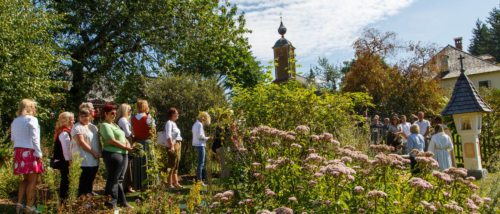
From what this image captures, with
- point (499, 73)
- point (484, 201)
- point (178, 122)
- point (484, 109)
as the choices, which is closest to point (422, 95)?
point (484, 109)

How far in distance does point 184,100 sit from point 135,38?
23.3 feet

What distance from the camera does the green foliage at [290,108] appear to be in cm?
676

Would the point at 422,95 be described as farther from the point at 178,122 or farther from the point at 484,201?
the point at 484,201

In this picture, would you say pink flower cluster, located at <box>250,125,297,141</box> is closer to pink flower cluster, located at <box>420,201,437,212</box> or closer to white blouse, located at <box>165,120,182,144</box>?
pink flower cluster, located at <box>420,201,437,212</box>

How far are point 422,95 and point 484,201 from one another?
21.3 m

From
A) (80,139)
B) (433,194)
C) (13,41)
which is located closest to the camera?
(433,194)

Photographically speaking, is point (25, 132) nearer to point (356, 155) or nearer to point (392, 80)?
point (356, 155)

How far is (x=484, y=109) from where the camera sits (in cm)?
985

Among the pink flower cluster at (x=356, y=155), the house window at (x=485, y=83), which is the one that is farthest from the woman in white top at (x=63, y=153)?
the house window at (x=485, y=83)

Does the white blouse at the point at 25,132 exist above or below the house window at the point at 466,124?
below

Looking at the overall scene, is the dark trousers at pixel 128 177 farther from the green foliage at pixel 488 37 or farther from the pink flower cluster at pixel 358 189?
the green foliage at pixel 488 37

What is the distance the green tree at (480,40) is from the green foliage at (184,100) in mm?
73534

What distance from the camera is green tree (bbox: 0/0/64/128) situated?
10664 millimetres

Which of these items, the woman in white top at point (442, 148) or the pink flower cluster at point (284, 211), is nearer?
the pink flower cluster at point (284, 211)
